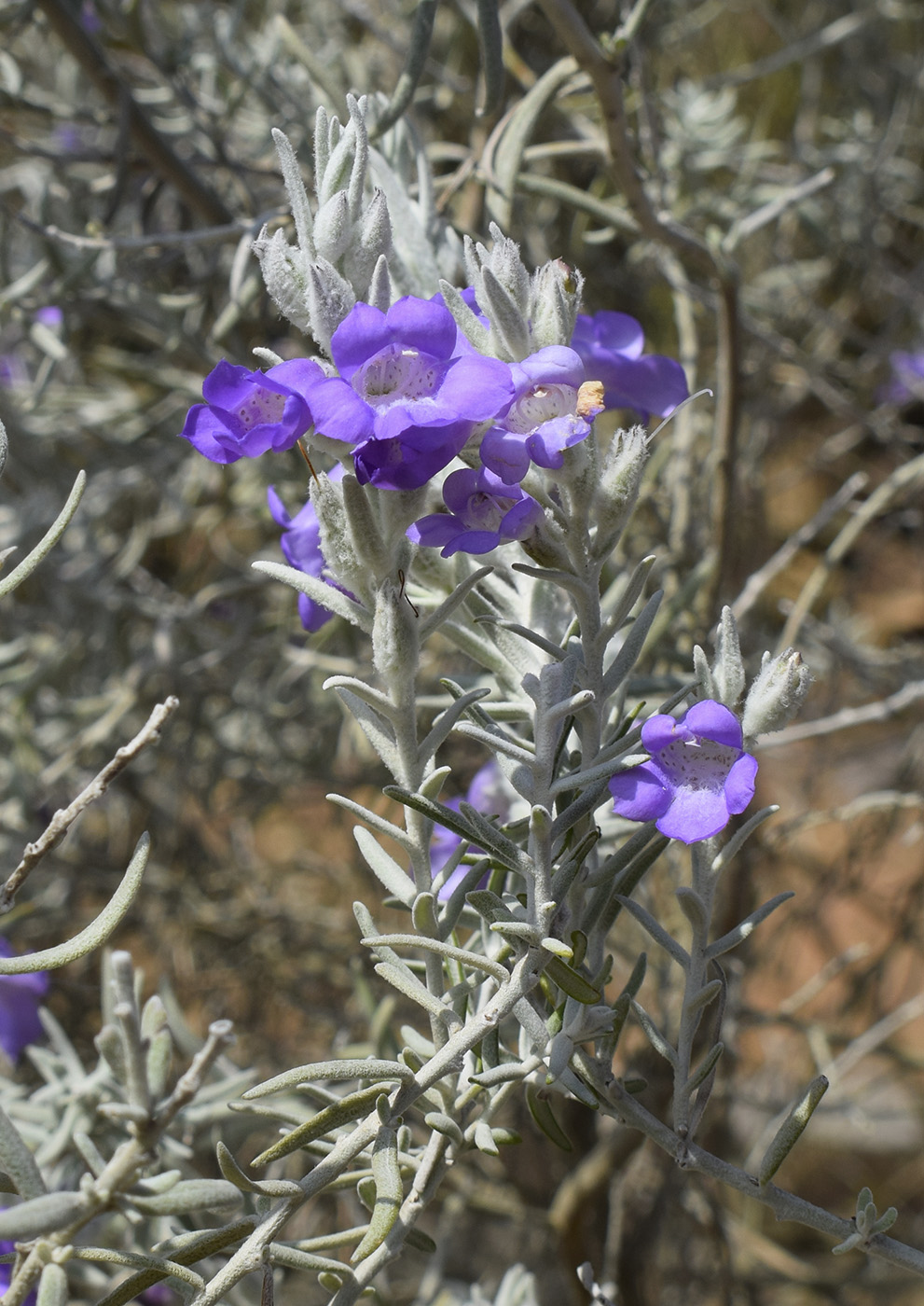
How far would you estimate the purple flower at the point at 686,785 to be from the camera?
25.1 inches

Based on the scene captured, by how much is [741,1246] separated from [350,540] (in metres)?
2.08

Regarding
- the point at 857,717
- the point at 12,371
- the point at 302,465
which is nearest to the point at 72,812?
the point at 857,717

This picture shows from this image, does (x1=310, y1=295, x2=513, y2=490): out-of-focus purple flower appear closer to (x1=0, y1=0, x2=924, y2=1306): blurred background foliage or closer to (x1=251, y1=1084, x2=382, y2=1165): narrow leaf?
(x1=251, y1=1084, x2=382, y2=1165): narrow leaf

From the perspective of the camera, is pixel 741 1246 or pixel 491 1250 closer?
pixel 741 1246

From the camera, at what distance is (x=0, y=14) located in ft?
4.44

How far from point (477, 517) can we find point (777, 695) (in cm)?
21

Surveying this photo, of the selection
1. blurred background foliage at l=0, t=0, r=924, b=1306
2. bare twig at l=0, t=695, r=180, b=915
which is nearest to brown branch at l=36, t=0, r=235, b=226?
blurred background foliage at l=0, t=0, r=924, b=1306

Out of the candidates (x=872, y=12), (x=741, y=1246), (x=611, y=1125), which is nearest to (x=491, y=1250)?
(x=741, y=1246)

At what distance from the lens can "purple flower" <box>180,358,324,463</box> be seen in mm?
583

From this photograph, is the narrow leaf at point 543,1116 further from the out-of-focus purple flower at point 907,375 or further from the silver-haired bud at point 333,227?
the out-of-focus purple flower at point 907,375

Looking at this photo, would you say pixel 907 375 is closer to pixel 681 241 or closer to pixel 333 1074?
pixel 681 241

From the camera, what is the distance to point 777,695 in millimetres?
671

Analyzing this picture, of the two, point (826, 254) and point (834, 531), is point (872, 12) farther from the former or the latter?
point (834, 531)

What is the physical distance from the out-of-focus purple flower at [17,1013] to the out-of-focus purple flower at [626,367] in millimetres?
838
